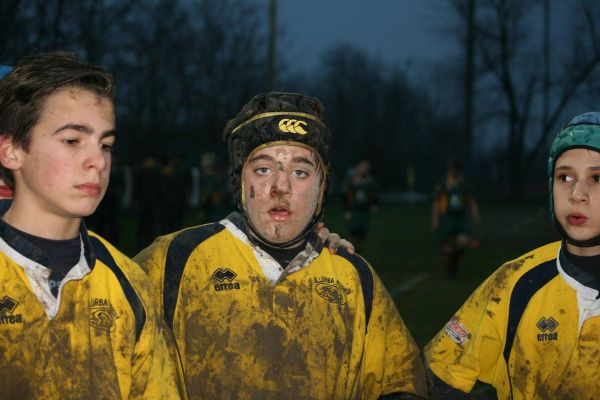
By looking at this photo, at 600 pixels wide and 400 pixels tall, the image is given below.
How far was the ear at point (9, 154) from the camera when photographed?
2900 millimetres

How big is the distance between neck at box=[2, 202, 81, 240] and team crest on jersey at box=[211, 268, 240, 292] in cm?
74

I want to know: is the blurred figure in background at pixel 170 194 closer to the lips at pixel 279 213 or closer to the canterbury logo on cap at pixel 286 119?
the canterbury logo on cap at pixel 286 119

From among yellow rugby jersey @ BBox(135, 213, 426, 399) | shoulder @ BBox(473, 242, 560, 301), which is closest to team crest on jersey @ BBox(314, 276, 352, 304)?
yellow rugby jersey @ BBox(135, 213, 426, 399)

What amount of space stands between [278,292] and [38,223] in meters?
1.07

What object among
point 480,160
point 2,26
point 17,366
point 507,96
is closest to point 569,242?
point 17,366

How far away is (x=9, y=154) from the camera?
291 centimetres

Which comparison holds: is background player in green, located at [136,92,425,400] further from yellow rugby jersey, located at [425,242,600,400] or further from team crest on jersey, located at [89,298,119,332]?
team crest on jersey, located at [89,298,119,332]

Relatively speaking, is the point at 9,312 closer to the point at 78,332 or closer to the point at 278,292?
the point at 78,332

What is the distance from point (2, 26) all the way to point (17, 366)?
13.1 metres

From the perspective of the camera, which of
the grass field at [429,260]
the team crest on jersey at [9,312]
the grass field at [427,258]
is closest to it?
the team crest on jersey at [9,312]

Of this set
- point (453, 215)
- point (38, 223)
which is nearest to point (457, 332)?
point (38, 223)

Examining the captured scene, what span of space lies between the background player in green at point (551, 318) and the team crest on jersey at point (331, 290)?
49cm

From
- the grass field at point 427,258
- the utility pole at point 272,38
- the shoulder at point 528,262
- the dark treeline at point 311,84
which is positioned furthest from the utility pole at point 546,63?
the shoulder at point 528,262

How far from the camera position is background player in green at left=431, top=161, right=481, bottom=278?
14062 millimetres
